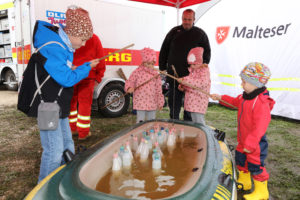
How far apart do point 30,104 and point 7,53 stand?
885cm

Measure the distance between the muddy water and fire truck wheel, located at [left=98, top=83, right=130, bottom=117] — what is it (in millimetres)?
3004

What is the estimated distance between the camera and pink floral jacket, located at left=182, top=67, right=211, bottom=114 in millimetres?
2891

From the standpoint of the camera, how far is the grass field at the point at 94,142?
2.34 meters

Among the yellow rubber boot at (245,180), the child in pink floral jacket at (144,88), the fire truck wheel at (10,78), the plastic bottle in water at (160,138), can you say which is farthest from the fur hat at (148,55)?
the fire truck wheel at (10,78)

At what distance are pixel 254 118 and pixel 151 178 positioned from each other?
1.10 metres

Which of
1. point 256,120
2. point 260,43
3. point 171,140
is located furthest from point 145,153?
point 260,43

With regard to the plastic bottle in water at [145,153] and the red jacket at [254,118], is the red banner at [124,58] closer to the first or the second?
the plastic bottle in water at [145,153]

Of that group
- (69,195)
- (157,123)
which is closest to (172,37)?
(157,123)

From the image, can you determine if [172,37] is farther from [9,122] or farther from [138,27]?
[9,122]

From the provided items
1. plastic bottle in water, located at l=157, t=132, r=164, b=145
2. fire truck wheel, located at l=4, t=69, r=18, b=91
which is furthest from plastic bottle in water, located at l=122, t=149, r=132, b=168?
fire truck wheel, located at l=4, t=69, r=18, b=91

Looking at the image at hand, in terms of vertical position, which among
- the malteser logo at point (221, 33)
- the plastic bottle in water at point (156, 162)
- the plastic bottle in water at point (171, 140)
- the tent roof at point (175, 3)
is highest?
the tent roof at point (175, 3)

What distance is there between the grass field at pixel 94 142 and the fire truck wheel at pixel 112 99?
7.2 inches

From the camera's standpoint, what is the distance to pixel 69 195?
1221mm

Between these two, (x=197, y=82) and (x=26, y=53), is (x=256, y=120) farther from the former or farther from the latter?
(x=26, y=53)
